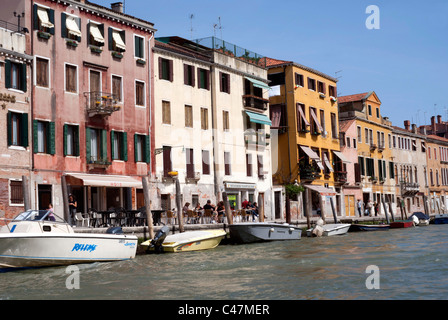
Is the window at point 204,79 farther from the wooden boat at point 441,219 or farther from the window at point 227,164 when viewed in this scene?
the wooden boat at point 441,219

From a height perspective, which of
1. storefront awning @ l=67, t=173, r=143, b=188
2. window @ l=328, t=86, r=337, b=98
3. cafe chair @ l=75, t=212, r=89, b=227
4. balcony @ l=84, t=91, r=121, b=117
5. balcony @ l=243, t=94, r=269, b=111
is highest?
window @ l=328, t=86, r=337, b=98

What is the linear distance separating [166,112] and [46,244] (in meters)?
16.5

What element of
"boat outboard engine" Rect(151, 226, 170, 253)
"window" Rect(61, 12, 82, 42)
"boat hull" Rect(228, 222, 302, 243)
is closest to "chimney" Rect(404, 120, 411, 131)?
"boat hull" Rect(228, 222, 302, 243)

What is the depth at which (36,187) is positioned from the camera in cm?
2645

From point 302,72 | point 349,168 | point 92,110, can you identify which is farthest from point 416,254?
point 349,168

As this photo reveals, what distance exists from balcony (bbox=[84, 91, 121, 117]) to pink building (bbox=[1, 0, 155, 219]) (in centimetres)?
4

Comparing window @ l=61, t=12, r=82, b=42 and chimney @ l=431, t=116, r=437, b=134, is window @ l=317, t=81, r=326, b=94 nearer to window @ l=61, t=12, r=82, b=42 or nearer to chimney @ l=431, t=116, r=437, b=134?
window @ l=61, t=12, r=82, b=42

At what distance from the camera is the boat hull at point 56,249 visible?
56.7ft

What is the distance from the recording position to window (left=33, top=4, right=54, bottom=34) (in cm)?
2701

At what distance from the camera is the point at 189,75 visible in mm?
35406

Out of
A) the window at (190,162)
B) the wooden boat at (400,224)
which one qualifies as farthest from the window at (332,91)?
the window at (190,162)

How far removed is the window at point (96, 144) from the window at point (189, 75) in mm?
6944

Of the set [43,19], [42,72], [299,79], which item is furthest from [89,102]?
[299,79]
